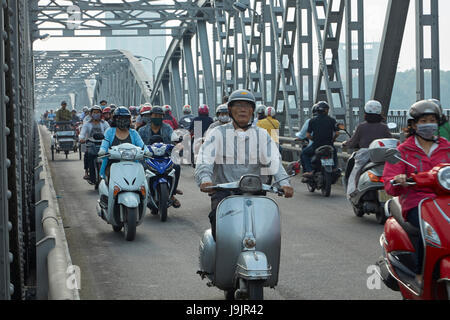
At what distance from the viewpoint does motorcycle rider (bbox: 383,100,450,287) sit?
5254 millimetres

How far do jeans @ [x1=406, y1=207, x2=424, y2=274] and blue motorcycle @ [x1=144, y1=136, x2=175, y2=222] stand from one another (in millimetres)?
5606

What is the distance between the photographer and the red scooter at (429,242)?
184 inches

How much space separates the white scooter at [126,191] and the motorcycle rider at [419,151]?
398 centimetres

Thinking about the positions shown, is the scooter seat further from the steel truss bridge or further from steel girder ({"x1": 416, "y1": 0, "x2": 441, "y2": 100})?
steel girder ({"x1": 416, "y1": 0, "x2": 441, "y2": 100})

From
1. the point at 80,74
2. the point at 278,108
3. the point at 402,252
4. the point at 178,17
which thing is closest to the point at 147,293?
the point at 402,252

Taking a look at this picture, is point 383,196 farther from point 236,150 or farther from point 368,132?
point 236,150

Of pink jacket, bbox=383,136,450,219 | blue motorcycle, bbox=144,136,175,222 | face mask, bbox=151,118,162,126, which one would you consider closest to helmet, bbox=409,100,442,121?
pink jacket, bbox=383,136,450,219

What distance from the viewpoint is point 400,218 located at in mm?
5246

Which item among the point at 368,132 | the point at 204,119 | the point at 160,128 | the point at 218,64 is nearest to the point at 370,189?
the point at 368,132

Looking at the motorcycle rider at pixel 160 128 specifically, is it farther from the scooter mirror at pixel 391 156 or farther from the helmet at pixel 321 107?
the scooter mirror at pixel 391 156

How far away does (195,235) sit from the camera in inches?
367

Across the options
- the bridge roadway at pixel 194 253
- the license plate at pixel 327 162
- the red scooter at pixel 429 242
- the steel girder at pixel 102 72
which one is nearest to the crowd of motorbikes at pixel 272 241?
the red scooter at pixel 429 242

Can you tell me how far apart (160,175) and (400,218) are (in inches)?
226

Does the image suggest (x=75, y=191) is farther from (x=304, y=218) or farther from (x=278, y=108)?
(x=278, y=108)
